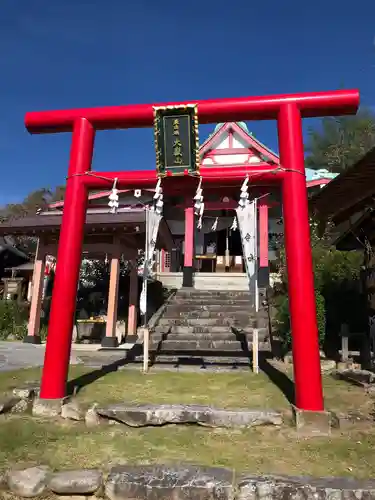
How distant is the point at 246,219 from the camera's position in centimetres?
695

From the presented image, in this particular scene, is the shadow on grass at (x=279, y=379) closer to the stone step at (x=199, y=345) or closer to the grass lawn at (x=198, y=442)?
the grass lawn at (x=198, y=442)

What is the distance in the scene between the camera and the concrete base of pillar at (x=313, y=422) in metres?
4.32

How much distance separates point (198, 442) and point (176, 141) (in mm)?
4411

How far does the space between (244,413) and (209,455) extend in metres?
0.96

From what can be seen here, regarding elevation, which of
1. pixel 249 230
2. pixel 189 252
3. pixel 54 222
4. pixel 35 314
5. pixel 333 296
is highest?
pixel 54 222

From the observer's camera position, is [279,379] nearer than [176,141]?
No

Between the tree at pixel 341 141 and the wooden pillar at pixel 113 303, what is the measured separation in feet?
92.0

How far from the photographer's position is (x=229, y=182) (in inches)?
A: 233

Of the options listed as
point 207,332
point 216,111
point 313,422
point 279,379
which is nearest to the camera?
point 313,422

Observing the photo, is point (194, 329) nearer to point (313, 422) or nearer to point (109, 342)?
point (109, 342)

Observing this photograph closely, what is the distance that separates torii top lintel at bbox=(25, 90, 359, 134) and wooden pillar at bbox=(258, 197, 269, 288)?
9.31 metres

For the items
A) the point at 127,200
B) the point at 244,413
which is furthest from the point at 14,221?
the point at 244,413

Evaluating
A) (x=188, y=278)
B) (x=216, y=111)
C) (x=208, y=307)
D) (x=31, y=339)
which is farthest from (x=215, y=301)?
(x=216, y=111)

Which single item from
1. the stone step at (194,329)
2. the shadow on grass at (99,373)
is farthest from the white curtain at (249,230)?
the stone step at (194,329)
